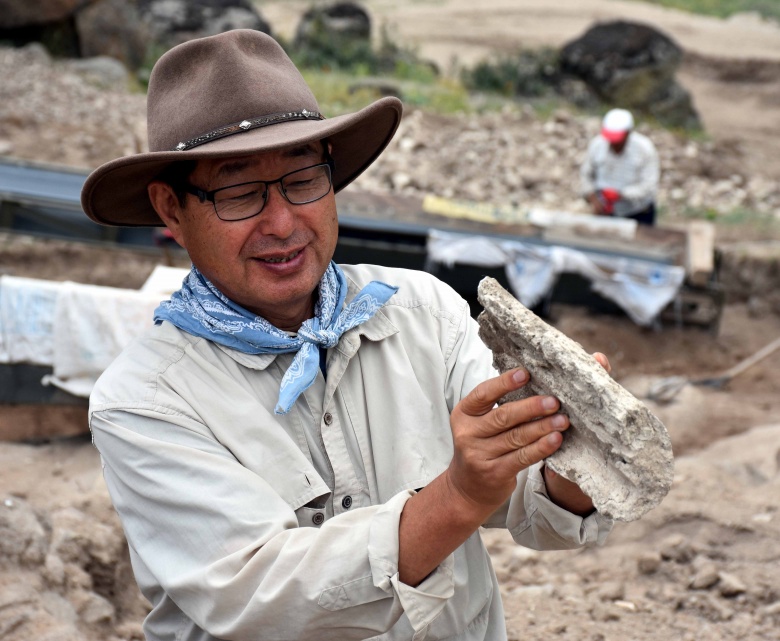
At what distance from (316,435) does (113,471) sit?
39cm

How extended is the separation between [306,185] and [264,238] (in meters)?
0.14

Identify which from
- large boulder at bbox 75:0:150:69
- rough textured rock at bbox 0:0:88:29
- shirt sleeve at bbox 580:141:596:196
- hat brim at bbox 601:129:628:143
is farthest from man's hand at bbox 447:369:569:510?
large boulder at bbox 75:0:150:69

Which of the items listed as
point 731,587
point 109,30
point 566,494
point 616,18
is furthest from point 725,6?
point 566,494

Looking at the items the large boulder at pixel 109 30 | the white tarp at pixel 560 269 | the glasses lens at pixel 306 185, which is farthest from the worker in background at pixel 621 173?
the large boulder at pixel 109 30

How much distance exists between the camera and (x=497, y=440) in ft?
4.78

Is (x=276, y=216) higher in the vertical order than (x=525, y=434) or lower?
higher

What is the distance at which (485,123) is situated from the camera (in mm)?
12469

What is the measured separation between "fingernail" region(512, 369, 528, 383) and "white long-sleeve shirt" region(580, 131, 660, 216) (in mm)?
6884

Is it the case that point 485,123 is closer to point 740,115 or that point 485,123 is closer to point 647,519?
point 740,115

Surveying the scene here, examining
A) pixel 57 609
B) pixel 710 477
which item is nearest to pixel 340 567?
pixel 57 609

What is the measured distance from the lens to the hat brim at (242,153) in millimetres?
1714

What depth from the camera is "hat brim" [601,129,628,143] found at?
784 centimetres

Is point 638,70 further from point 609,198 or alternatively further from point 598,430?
point 598,430

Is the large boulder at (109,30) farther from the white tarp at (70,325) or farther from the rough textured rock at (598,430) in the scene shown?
the rough textured rock at (598,430)
